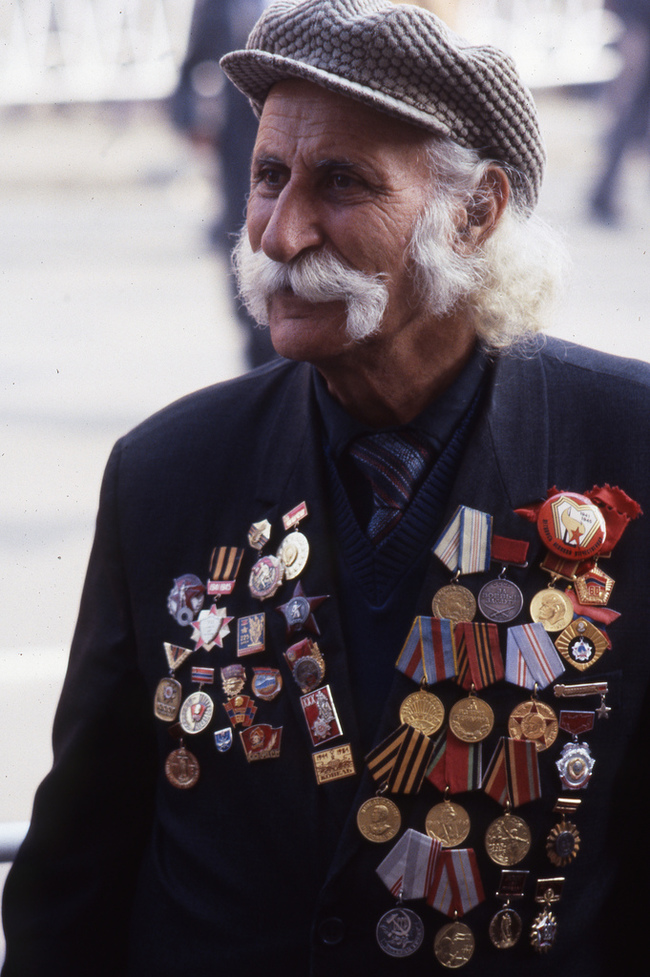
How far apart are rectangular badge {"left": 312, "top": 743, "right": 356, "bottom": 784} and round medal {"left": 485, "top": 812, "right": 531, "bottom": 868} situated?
8.6 inches

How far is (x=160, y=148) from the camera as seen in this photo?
2.01 metres

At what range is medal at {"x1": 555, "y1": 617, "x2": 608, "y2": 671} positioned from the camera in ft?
3.91

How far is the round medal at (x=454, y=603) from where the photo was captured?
1.23m

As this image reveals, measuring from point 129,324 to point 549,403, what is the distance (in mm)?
1138

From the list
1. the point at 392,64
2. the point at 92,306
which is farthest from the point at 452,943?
the point at 92,306

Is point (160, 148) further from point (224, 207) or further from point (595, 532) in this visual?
point (595, 532)

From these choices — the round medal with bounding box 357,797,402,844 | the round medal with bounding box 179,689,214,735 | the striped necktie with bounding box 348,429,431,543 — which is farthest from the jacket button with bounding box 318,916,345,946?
the striped necktie with bounding box 348,429,431,543

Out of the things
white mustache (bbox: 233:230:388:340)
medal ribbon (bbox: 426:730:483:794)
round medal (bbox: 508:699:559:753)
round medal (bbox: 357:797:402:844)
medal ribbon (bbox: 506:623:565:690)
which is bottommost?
round medal (bbox: 357:797:402:844)

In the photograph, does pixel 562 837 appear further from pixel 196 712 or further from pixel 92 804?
pixel 92 804

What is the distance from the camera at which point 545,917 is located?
1.18 m

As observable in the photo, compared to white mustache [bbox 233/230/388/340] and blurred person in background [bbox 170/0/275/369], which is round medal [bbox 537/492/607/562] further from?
blurred person in background [bbox 170/0/275/369]

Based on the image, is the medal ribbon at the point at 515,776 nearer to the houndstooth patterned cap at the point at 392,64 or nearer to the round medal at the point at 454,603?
the round medal at the point at 454,603

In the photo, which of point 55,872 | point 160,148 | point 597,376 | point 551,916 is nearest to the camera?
point 551,916

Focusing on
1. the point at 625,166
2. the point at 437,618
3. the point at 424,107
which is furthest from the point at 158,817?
the point at 625,166
